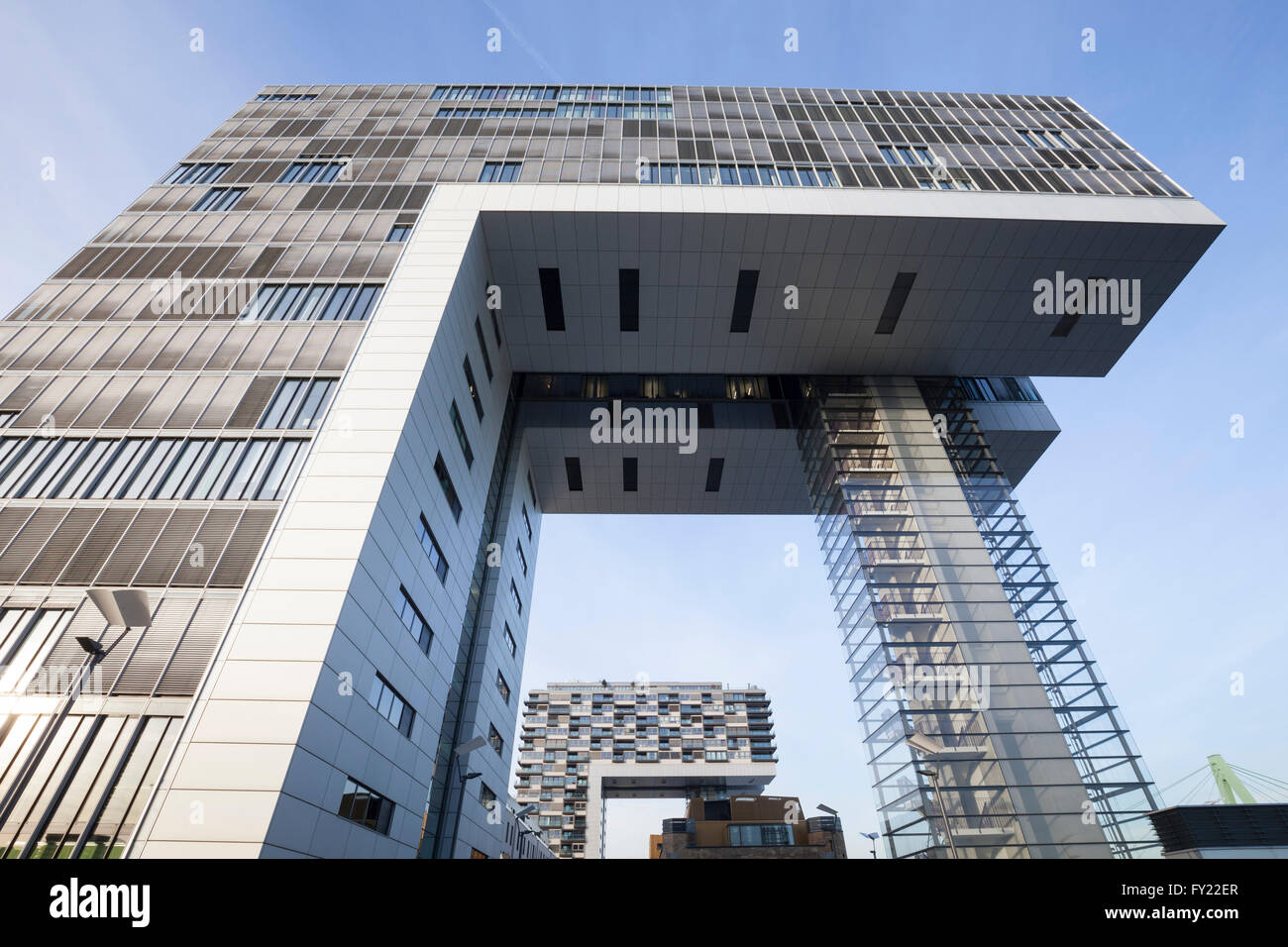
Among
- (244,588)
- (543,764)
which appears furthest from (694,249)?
(543,764)

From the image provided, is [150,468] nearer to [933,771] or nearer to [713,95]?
[933,771]

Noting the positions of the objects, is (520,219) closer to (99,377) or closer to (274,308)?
(274,308)

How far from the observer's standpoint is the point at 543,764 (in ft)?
328

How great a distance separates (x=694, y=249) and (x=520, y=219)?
7323mm

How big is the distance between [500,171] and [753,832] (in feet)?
169

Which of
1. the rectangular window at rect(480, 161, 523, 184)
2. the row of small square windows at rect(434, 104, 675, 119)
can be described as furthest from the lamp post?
the row of small square windows at rect(434, 104, 675, 119)

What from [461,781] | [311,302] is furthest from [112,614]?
[461,781]

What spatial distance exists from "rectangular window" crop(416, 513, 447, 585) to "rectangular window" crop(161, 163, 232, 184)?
2140cm

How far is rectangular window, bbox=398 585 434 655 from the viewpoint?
17.4 metres

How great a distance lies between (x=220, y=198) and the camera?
86.7 ft

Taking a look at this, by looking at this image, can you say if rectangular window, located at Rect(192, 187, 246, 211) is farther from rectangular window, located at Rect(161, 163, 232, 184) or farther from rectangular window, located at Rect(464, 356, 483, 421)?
rectangular window, located at Rect(464, 356, 483, 421)

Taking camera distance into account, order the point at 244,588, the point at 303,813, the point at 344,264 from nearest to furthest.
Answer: the point at 303,813 → the point at 244,588 → the point at 344,264

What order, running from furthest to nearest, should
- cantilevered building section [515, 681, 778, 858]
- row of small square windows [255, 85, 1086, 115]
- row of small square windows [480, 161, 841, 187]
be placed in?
1. cantilevered building section [515, 681, 778, 858]
2. row of small square windows [255, 85, 1086, 115]
3. row of small square windows [480, 161, 841, 187]

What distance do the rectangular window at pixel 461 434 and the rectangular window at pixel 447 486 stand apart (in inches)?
70.0
